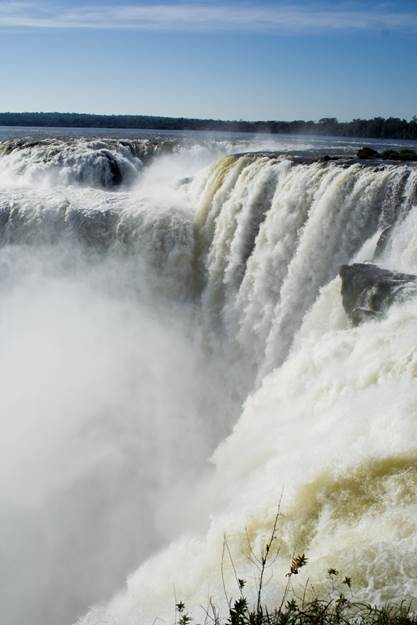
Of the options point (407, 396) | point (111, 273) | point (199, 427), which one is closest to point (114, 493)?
point (199, 427)

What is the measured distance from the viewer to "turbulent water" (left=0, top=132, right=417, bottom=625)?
4969 mm

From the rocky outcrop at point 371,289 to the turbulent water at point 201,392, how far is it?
184 millimetres

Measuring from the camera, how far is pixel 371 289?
778 cm

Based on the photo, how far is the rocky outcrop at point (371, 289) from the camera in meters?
7.58

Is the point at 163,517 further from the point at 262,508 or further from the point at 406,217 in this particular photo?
the point at 406,217

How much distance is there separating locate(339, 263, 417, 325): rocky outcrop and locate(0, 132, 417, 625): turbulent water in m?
0.18

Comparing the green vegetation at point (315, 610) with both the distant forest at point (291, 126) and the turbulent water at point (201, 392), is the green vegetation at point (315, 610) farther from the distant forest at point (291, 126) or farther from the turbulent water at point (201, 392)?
the distant forest at point (291, 126)

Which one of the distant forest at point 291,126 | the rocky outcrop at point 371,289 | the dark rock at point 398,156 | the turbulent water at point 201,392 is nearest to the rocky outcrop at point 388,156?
the dark rock at point 398,156

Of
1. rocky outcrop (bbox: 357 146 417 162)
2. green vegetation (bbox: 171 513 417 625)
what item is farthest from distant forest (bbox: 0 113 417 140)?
green vegetation (bbox: 171 513 417 625)

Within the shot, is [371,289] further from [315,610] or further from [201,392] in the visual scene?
[201,392]

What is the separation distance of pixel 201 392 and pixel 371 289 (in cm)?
538

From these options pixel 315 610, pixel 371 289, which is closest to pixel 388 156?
pixel 371 289

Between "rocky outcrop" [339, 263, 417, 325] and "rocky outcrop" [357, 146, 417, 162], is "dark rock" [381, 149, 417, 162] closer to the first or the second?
"rocky outcrop" [357, 146, 417, 162]

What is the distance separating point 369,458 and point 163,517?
14.1 feet
